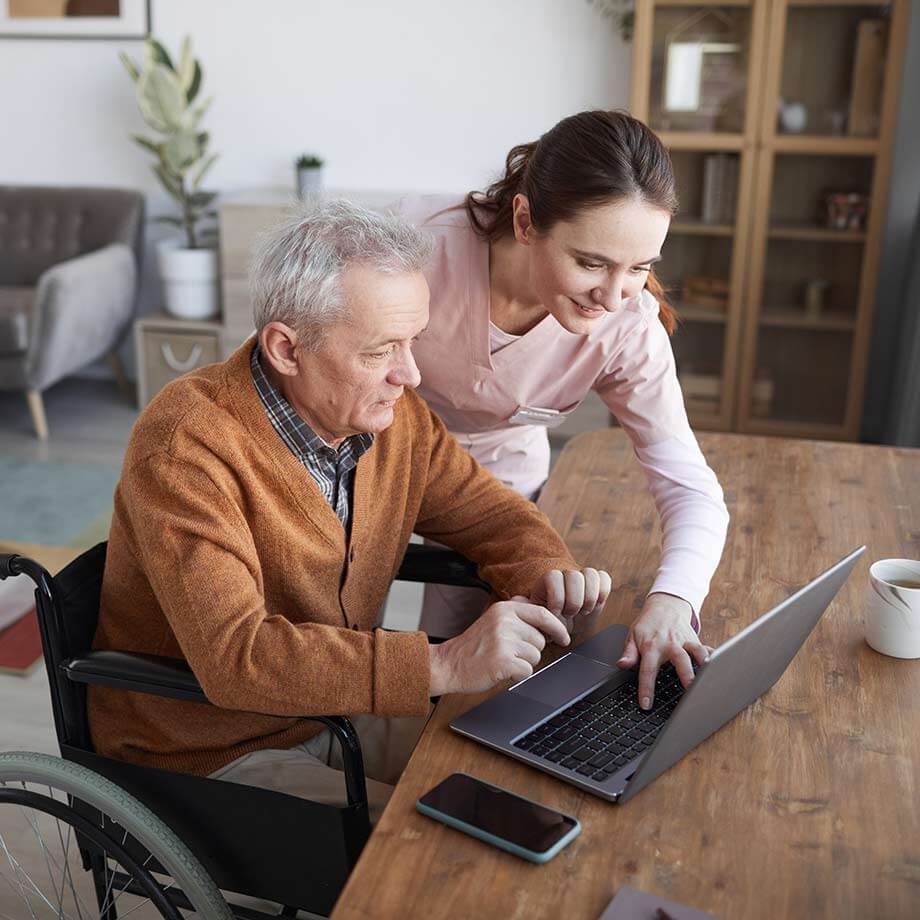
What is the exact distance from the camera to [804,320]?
4.19m

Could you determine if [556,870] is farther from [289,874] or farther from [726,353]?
[726,353]

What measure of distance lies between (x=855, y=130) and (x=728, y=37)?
0.55 metres

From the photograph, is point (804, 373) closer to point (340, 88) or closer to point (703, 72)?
point (703, 72)

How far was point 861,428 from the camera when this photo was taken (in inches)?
176

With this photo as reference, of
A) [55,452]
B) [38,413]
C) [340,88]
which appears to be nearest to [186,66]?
[340,88]

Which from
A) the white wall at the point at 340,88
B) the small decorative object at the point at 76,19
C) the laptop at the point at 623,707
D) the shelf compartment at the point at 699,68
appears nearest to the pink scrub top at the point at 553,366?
the laptop at the point at 623,707

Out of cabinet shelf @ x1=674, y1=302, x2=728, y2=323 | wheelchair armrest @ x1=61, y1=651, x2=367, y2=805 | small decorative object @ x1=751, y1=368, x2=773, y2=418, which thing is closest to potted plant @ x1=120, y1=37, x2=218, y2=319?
cabinet shelf @ x1=674, y1=302, x2=728, y2=323

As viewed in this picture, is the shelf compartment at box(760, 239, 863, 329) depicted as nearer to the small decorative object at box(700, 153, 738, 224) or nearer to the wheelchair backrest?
the small decorative object at box(700, 153, 738, 224)

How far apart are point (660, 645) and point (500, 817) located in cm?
36

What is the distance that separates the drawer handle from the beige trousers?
3.25m

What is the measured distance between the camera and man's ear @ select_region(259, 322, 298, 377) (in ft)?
4.35

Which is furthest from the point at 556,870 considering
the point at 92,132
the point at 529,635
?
the point at 92,132

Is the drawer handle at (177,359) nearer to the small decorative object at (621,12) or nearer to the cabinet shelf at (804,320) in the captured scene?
the small decorative object at (621,12)

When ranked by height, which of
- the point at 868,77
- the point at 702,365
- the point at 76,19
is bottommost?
the point at 702,365
